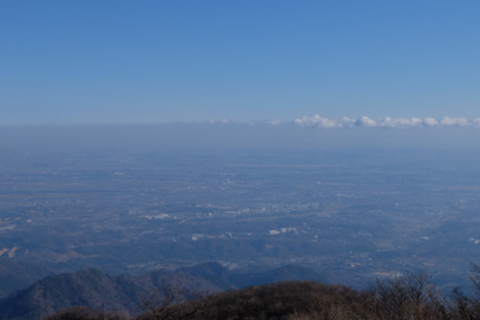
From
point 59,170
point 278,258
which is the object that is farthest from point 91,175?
point 278,258

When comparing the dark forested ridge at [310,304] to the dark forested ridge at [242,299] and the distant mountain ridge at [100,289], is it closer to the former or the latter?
the dark forested ridge at [242,299]

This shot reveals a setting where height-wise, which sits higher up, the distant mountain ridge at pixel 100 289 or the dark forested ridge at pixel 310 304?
the dark forested ridge at pixel 310 304

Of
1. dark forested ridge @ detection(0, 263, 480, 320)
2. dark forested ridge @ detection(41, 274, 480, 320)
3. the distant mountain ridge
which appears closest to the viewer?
dark forested ridge @ detection(0, 263, 480, 320)

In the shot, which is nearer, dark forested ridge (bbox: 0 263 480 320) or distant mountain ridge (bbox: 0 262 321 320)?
dark forested ridge (bbox: 0 263 480 320)

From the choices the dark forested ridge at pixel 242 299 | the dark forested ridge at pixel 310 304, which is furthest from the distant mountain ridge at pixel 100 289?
the dark forested ridge at pixel 310 304

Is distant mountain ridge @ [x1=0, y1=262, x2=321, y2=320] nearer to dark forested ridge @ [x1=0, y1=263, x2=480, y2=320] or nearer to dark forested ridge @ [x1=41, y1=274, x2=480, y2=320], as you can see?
dark forested ridge @ [x1=0, y1=263, x2=480, y2=320]

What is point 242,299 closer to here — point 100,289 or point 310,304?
point 310,304

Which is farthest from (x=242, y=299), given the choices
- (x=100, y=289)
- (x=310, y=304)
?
(x=100, y=289)

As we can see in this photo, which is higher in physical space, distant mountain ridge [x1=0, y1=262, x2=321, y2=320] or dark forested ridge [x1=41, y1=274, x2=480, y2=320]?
dark forested ridge [x1=41, y1=274, x2=480, y2=320]

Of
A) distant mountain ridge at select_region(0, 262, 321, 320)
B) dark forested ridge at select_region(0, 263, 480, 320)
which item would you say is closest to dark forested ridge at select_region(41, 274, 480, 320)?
dark forested ridge at select_region(0, 263, 480, 320)
